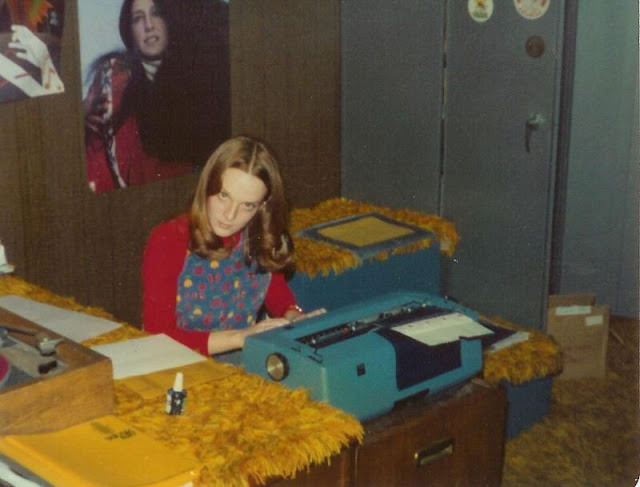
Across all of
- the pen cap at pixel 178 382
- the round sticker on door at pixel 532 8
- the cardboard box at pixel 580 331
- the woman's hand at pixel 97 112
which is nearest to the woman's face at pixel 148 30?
the woman's hand at pixel 97 112

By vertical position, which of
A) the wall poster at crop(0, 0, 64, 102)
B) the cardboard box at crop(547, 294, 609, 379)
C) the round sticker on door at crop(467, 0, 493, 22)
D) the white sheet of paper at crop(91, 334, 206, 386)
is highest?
the round sticker on door at crop(467, 0, 493, 22)

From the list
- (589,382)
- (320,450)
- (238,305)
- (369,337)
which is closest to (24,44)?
(238,305)

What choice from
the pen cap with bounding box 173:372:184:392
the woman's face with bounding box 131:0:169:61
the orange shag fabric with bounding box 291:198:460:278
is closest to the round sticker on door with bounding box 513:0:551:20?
the orange shag fabric with bounding box 291:198:460:278

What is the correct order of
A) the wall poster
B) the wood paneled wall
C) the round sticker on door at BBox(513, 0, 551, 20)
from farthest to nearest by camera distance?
the round sticker on door at BBox(513, 0, 551, 20) < the wood paneled wall < the wall poster

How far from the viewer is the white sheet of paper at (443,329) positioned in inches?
85.7

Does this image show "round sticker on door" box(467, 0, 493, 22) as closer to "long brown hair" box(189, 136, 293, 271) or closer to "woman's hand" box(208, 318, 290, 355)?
"long brown hair" box(189, 136, 293, 271)

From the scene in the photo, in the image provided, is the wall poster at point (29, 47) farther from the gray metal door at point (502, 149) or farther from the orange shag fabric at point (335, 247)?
the gray metal door at point (502, 149)

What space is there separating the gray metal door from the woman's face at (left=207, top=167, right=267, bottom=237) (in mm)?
1714

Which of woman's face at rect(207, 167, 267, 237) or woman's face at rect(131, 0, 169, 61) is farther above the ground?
woman's face at rect(131, 0, 169, 61)

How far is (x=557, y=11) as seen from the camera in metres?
3.86

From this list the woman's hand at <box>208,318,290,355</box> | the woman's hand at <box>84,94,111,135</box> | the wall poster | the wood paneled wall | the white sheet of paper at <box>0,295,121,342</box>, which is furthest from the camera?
the woman's hand at <box>84,94,111,135</box>

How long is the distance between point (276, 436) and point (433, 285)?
7.06 ft

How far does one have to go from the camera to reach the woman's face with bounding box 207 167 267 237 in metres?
2.61

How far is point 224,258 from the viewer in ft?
9.12
